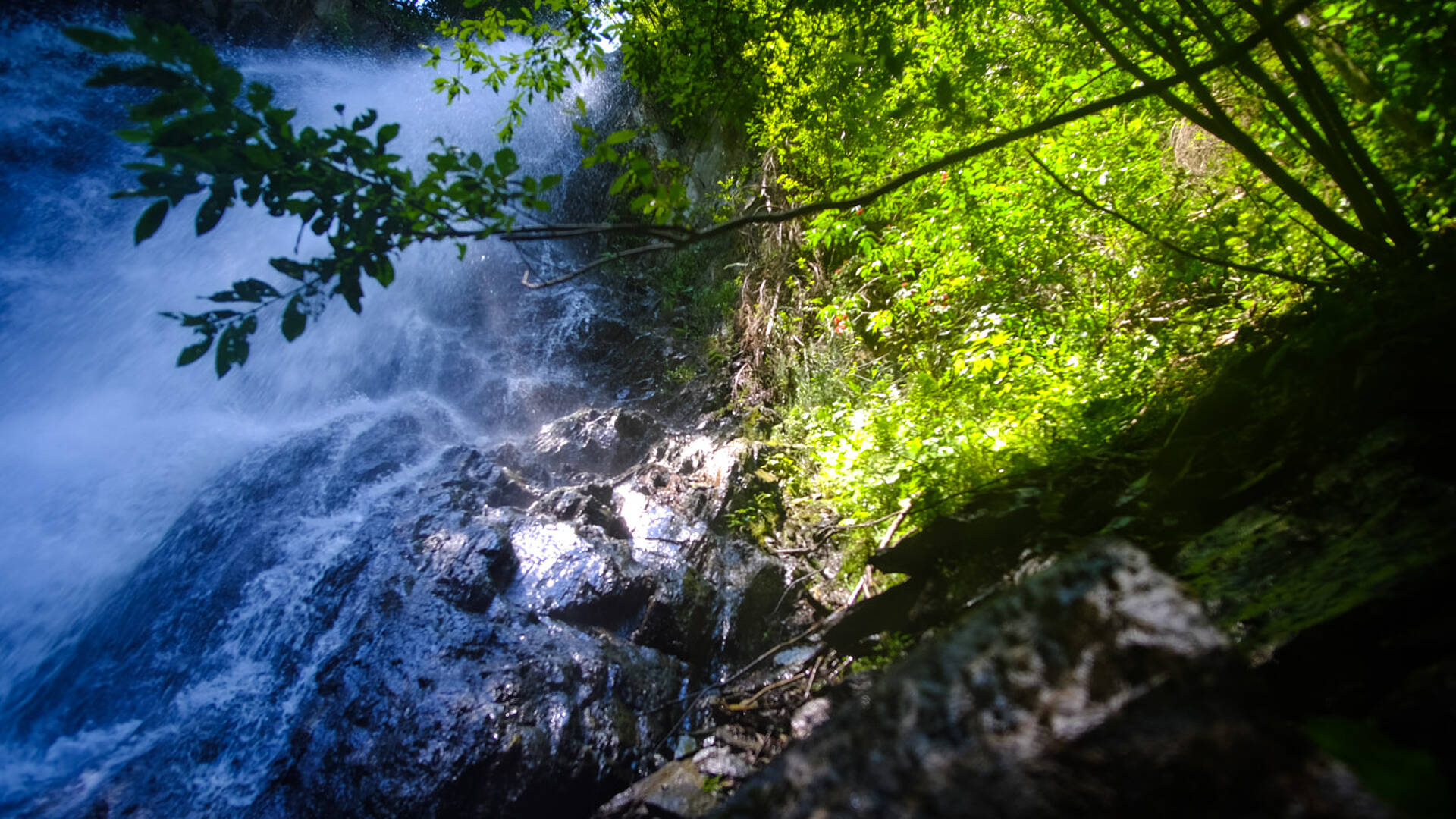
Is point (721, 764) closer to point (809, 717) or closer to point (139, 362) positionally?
point (809, 717)

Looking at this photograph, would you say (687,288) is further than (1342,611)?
Yes

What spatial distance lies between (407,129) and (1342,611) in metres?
16.7

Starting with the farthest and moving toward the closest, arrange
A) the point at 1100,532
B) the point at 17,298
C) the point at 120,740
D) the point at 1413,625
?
the point at 17,298, the point at 120,740, the point at 1100,532, the point at 1413,625

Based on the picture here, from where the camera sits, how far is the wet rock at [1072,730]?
0.67 meters

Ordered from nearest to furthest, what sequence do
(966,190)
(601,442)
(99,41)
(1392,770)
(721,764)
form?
1. (1392,770)
2. (99,41)
3. (721,764)
4. (966,190)
5. (601,442)

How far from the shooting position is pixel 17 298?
30.8 feet

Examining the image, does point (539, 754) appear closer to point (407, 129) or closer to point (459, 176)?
point (459, 176)

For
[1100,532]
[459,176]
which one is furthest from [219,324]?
[1100,532]

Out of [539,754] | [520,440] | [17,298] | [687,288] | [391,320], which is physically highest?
[17,298]

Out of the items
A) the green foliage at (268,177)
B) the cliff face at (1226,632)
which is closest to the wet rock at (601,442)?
the cliff face at (1226,632)

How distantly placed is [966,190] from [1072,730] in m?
3.82

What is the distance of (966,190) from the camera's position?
379 cm

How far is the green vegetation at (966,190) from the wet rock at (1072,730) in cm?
99

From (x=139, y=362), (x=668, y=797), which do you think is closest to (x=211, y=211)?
(x=668, y=797)
